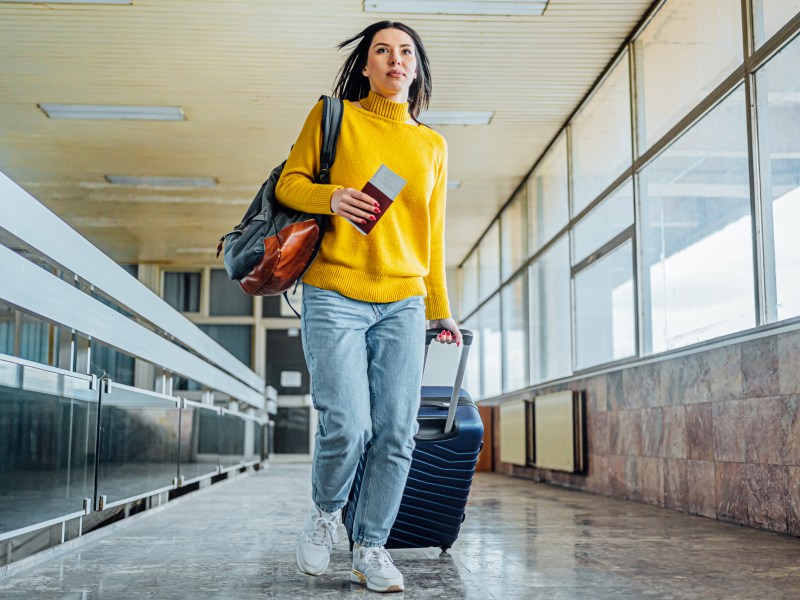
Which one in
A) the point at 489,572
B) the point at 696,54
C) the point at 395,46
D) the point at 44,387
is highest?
the point at 696,54

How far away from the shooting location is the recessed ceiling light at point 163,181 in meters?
10.7

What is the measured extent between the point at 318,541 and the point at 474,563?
0.60m

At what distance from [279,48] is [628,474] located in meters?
4.09

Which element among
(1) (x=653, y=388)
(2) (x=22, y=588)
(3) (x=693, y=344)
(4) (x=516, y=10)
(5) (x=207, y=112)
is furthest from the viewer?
(5) (x=207, y=112)

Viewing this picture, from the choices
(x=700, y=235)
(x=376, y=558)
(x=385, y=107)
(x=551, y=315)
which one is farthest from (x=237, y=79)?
(x=376, y=558)

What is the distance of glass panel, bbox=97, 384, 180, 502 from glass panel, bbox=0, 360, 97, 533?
19 centimetres

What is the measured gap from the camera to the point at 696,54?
5418 mm

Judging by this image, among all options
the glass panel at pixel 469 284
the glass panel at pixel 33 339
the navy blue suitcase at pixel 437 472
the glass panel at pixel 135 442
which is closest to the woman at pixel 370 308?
the navy blue suitcase at pixel 437 472

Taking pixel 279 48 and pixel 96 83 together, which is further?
pixel 96 83

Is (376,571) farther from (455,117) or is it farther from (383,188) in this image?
(455,117)

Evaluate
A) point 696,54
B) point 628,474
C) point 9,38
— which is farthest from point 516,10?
point 9,38

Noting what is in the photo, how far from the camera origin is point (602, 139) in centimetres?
754

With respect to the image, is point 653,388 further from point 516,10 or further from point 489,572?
point 489,572

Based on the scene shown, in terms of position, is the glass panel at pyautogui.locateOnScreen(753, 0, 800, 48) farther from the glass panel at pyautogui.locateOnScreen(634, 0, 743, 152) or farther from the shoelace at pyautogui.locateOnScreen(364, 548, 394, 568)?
the shoelace at pyautogui.locateOnScreen(364, 548, 394, 568)
